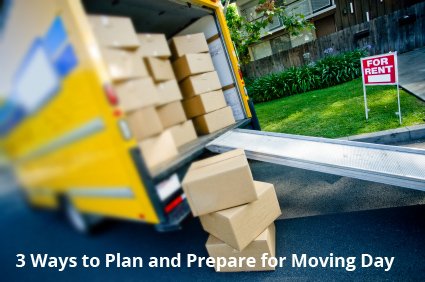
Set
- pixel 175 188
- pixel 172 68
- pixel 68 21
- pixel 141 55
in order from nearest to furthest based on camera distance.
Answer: pixel 68 21, pixel 175 188, pixel 141 55, pixel 172 68

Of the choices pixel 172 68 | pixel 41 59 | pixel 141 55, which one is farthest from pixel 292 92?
pixel 41 59

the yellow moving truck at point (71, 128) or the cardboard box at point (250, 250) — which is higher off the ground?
the yellow moving truck at point (71, 128)

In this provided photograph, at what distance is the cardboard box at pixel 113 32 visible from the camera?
6.70 ft

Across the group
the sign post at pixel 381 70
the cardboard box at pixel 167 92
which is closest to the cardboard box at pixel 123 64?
the cardboard box at pixel 167 92

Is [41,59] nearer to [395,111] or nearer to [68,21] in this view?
[68,21]

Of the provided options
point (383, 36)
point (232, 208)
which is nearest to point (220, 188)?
point (232, 208)

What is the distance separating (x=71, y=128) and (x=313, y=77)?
8166mm

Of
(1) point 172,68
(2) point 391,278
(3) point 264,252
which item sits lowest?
(2) point 391,278

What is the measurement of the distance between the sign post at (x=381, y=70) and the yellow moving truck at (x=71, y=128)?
3.39 m

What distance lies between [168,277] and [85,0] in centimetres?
257

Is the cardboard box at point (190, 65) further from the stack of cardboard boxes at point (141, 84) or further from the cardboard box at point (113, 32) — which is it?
the cardboard box at point (113, 32)

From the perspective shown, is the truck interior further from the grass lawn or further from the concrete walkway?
the concrete walkway

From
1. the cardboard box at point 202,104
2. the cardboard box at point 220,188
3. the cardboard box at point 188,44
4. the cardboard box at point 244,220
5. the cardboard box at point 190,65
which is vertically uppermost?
the cardboard box at point 188,44

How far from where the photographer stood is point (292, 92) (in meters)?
8.80
